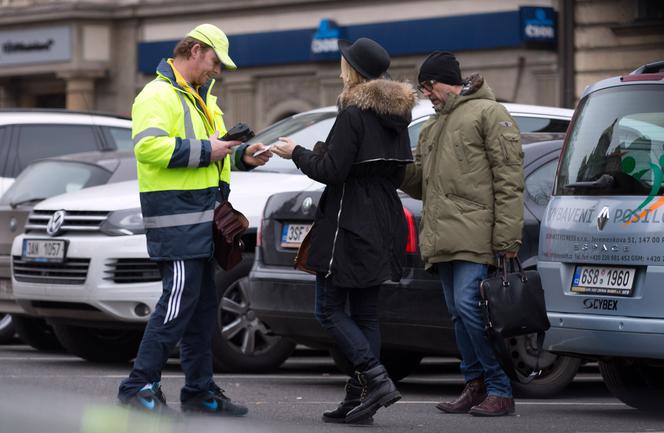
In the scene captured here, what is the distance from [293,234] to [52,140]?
15.3ft

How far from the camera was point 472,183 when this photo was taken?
6910 mm

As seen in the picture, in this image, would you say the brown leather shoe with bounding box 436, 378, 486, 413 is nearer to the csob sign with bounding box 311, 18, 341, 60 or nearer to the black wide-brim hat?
the black wide-brim hat

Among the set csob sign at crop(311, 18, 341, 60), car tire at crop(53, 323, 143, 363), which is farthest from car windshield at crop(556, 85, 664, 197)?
csob sign at crop(311, 18, 341, 60)

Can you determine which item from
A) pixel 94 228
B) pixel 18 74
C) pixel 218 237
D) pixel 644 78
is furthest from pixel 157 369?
pixel 18 74

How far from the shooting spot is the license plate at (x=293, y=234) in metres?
8.17

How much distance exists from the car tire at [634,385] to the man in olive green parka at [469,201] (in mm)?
572

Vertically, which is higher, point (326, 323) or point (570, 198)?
point (570, 198)

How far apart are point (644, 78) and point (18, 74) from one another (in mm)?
27788

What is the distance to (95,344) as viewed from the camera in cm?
1009

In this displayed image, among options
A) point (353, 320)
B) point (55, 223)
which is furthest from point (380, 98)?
point (55, 223)

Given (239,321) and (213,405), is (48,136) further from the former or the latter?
(213,405)

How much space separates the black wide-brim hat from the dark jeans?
95cm

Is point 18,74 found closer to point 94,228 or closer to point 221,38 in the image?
point 94,228

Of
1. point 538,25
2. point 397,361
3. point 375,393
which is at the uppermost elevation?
point 538,25
